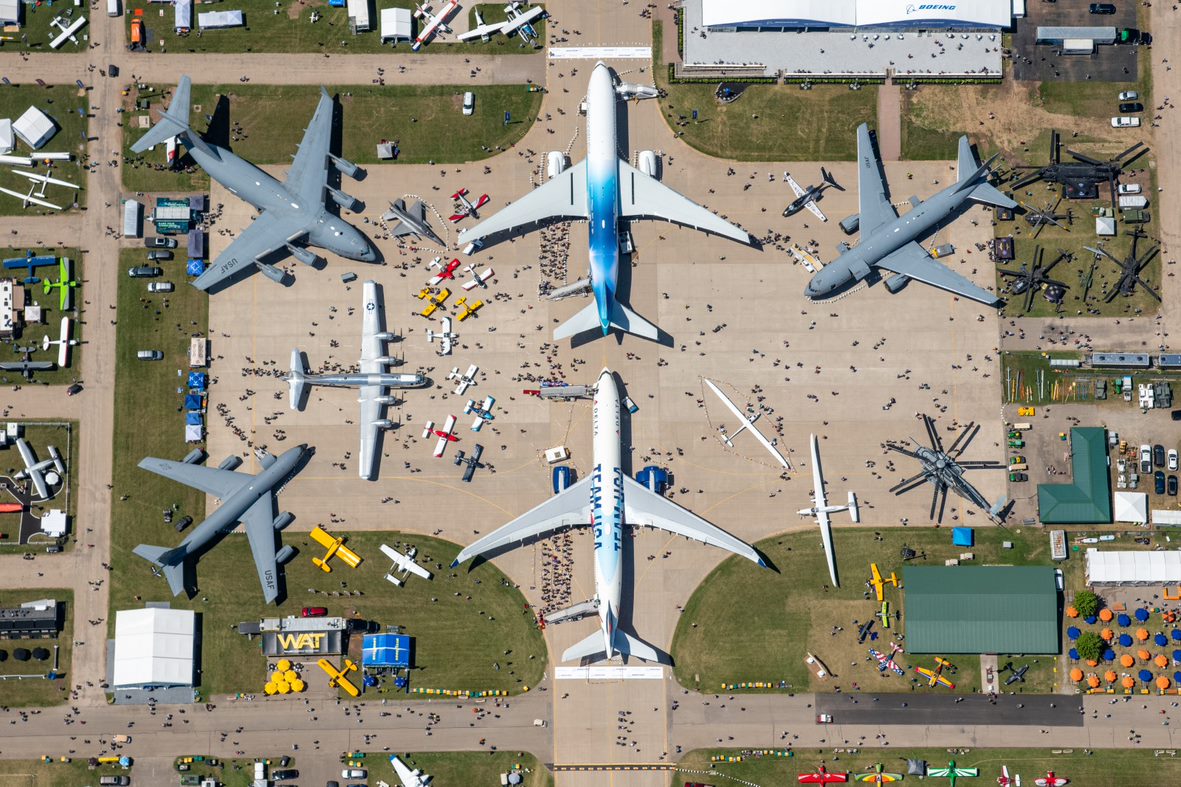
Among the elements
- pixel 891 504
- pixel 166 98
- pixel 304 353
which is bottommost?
pixel 891 504

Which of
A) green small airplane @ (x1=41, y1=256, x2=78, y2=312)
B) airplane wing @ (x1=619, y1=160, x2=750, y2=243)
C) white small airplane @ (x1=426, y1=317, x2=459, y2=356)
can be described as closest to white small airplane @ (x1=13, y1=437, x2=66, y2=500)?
green small airplane @ (x1=41, y1=256, x2=78, y2=312)

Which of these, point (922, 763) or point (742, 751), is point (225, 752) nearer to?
point (742, 751)

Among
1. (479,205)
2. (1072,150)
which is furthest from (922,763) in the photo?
(479,205)

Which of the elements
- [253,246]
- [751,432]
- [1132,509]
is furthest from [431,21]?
[1132,509]

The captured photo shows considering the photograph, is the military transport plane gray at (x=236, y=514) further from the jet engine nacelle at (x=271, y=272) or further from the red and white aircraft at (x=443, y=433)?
the jet engine nacelle at (x=271, y=272)

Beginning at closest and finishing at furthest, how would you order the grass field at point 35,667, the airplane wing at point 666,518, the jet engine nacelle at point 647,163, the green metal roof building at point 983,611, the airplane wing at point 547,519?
1. the airplane wing at point 547,519
2. the airplane wing at point 666,518
3. the green metal roof building at point 983,611
4. the grass field at point 35,667
5. the jet engine nacelle at point 647,163

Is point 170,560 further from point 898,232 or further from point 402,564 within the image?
point 898,232

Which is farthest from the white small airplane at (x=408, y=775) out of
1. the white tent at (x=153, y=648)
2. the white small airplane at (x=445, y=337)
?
the white small airplane at (x=445, y=337)
